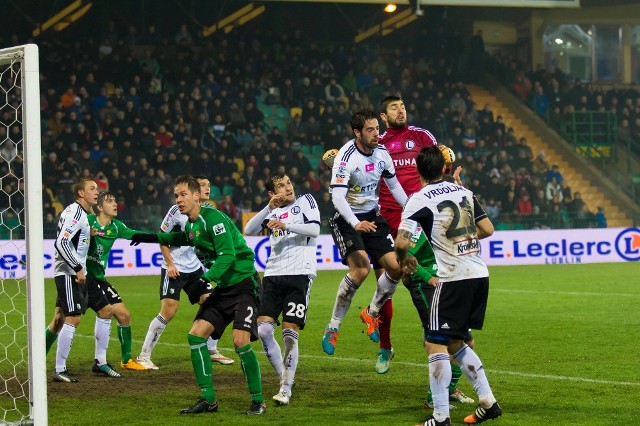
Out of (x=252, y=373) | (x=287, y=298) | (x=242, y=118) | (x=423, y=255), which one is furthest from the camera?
(x=242, y=118)

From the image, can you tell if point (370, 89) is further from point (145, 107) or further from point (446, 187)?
point (446, 187)

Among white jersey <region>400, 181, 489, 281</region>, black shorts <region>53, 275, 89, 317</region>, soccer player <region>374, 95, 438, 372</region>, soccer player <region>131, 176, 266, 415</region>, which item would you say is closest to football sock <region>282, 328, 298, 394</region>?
soccer player <region>131, 176, 266, 415</region>

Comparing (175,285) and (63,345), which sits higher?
(175,285)

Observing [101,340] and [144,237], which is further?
[101,340]

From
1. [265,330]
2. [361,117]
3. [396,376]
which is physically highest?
[361,117]

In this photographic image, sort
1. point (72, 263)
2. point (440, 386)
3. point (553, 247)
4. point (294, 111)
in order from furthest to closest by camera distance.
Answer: point (294, 111)
point (553, 247)
point (72, 263)
point (440, 386)

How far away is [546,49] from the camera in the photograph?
3978cm

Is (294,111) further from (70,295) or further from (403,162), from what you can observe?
(70,295)

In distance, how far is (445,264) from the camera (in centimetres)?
742

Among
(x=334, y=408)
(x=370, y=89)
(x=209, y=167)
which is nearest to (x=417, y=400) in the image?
(x=334, y=408)

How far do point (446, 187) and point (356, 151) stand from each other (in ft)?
9.25

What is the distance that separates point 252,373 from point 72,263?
8.89ft

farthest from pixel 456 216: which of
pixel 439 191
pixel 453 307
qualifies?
pixel 453 307

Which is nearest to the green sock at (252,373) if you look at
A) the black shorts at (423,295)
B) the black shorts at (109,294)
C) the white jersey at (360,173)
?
the black shorts at (423,295)
